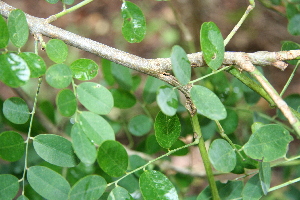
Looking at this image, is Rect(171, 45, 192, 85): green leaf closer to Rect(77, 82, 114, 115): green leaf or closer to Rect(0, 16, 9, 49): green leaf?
Rect(77, 82, 114, 115): green leaf

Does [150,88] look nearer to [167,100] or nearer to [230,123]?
[230,123]

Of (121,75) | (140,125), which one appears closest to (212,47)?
(121,75)

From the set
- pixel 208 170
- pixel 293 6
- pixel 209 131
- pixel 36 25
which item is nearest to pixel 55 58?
pixel 36 25

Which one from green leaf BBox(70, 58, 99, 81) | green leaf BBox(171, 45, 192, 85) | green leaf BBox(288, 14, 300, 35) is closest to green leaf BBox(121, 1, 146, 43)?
green leaf BBox(70, 58, 99, 81)

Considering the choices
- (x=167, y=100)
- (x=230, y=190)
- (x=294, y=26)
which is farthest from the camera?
(x=294, y=26)

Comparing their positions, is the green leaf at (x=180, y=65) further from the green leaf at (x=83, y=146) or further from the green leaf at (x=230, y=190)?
the green leaf at (x=230, y=190)

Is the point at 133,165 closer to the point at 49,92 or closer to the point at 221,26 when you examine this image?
the point at 49,92
